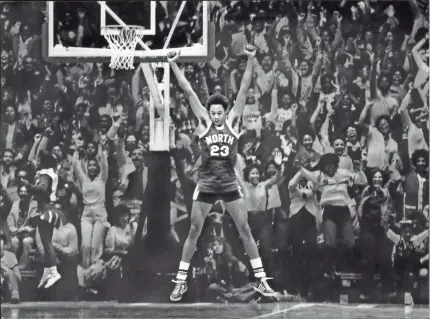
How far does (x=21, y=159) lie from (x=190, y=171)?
6.58 feet

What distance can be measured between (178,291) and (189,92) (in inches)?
88.9

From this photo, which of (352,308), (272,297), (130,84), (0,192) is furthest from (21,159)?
(352,308)

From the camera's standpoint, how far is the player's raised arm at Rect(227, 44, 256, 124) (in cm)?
1280

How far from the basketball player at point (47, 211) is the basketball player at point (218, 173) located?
58.6 inches

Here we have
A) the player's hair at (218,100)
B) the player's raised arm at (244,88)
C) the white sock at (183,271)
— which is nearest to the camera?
the player's raised arm at (244,88)

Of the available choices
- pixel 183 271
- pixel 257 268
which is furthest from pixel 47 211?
pixel 257 268

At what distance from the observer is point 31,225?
13.5 metres

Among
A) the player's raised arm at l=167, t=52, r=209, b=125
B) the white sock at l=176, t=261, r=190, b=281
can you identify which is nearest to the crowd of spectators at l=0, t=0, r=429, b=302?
the player's raised arm at l=167, t=52, r=209, b=125

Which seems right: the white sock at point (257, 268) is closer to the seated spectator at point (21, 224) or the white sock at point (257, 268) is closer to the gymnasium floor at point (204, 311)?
the gymnasium floor at point (204, 311)

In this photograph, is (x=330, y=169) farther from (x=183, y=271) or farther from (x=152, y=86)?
(x=152, y=86)

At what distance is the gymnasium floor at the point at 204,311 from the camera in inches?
487

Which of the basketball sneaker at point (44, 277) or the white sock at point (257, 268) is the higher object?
the white sock at point (257, 268)

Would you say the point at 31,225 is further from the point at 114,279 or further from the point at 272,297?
the point at 272,297

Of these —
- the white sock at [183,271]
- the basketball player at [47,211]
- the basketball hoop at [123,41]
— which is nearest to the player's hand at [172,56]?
the basketball hoop at [123,41]
